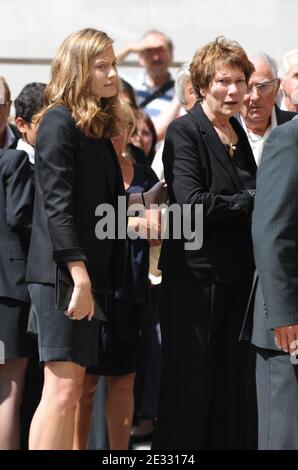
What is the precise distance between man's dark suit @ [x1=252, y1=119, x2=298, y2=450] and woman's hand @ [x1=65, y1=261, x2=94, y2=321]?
0.71 meters

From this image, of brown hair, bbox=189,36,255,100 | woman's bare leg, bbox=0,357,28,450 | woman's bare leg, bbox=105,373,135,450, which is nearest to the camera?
brown hair, bbox=189,36,255,100

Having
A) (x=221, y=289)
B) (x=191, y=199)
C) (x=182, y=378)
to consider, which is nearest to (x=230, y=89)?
(x=191, y=199)

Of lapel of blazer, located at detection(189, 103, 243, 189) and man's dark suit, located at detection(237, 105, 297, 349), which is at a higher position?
lapel of blazer, located at detection(189, 103, 243, 189)

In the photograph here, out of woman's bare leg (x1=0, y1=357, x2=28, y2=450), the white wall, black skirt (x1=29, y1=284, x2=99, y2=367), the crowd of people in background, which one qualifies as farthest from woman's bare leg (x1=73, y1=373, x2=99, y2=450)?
the white wall

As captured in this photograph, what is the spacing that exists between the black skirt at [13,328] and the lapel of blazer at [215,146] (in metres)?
1.07

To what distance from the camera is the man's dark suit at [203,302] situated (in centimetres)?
476

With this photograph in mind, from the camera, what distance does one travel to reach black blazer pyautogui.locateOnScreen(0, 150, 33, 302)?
196 inches

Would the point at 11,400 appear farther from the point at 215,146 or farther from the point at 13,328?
the point at 215,146

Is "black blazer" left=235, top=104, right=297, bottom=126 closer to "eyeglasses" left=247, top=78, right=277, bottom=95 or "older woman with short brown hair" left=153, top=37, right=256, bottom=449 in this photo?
"eyeglasses" left=247, top=78, right=277, bottom=95

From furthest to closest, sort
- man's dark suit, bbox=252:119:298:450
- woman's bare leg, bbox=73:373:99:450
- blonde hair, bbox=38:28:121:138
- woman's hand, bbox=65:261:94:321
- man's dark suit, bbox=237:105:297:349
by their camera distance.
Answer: woman's bare leg, bbox=73:373:99:450
blonde hair, bbox=38:28:121:138
woman's hand, bbox=65:261:94:321
man's dark suit, bbox=237:105:297:349
man's dark suit, bbox=252:119:298:450

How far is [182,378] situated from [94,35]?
146cm

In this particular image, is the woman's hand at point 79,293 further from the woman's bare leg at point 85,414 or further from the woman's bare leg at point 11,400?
the woman's bare leg at point 85,414

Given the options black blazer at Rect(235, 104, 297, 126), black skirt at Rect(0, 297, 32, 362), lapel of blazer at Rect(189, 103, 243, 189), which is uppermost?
black blazer at Rect(235, 104, 297, 126)

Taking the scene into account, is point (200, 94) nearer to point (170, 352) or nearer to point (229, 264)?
point (229, 264)
